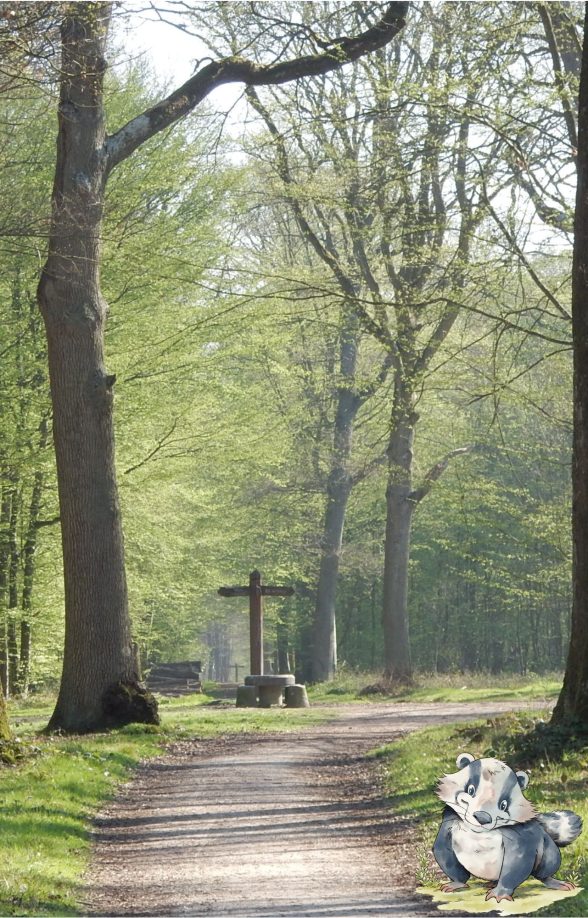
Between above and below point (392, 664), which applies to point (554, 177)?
above

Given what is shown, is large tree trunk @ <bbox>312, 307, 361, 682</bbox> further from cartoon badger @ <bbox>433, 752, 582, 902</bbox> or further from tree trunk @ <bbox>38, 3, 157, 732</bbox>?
cartoon badger @ <bbox>433, 752, 582, 902</bbox>

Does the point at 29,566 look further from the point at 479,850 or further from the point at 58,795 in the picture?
the point at 479,850

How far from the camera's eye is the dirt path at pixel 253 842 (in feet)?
19.8

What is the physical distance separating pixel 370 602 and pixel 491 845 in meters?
46.9

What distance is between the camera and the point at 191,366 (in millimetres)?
19562

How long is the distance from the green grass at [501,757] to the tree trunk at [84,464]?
11.5 feet

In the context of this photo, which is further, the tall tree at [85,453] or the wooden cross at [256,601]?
the wooden cross at [256,601]

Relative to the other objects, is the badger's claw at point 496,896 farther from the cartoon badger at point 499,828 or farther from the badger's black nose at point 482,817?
the badger's black nose at point 482,817

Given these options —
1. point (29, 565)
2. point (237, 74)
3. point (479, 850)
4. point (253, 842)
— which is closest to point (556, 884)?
point (479, 850)

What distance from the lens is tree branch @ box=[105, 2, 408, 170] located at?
48.5 feet

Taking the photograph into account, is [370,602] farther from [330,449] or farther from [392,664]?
[392,664]

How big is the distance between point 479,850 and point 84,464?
9915 mm

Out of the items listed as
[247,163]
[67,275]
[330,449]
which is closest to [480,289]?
[67,275]

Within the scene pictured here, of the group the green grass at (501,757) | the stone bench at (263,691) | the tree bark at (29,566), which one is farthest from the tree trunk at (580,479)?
the tree bark at (29,566)
